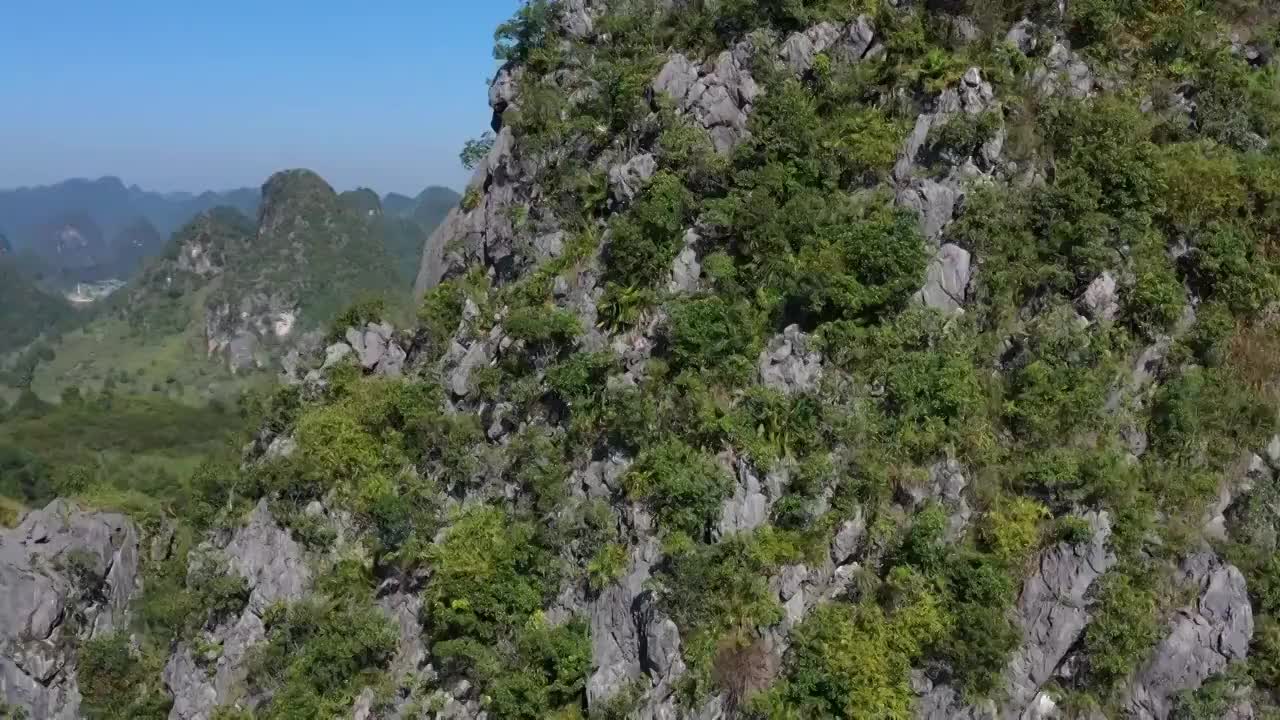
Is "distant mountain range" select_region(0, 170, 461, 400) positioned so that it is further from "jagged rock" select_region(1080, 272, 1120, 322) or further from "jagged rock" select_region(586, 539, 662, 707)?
"jagged rock" select_region(1080, 272, 1120, 322)

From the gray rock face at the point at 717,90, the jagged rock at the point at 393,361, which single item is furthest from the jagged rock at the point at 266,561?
the gray rock face at the point at 717,90

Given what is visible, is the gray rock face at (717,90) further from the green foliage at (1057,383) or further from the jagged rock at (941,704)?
the jagged rock at (941,704)

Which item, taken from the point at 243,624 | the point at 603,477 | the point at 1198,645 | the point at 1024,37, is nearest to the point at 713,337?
the point at 603,477

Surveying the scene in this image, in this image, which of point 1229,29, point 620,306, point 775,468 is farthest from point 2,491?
point 1229,29

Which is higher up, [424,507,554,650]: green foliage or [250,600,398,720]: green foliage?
[424,507,554,650]: green foliage

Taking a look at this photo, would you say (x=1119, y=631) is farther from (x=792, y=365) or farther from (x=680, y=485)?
(x=680, y=485)

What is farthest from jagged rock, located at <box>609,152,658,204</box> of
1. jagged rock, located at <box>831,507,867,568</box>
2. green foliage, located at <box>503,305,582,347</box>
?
jagged rock, located at <box>831,507,867,568</box>
